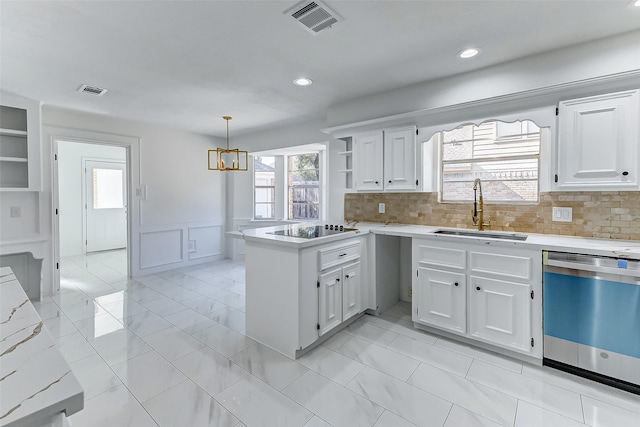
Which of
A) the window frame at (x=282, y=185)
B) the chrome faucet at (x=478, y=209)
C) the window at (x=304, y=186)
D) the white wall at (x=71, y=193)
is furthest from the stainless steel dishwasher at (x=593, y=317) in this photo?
the white wall at (x=71, y=193)

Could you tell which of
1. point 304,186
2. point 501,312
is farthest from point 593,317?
point 304,186

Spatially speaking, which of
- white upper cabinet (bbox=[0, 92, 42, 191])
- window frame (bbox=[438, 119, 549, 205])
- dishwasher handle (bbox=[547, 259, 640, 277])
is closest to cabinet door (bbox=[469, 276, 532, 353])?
dishwasher handle (bbox=[547, 259, 640, 277])

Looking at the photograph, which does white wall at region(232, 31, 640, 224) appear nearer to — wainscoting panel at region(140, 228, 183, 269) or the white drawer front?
the white drawer front

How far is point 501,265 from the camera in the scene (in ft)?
7.89

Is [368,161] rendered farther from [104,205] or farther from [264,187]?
[104,205]

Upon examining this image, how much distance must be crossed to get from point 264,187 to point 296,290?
3714 mm

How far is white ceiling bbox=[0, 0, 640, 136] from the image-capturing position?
1903 mm

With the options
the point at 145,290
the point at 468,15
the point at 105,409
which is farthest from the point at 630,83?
the point at 145,290

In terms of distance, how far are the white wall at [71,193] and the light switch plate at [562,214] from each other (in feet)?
25.1

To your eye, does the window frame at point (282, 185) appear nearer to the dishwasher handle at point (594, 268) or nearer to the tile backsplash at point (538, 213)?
the tile backsplash at point (538, 213)

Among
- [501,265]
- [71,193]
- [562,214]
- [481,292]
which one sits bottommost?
[481,292]

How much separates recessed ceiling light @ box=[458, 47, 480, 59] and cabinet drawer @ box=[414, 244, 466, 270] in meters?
1.62

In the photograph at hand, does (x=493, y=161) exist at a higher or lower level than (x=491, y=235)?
higher

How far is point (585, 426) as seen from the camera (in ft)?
5.60
